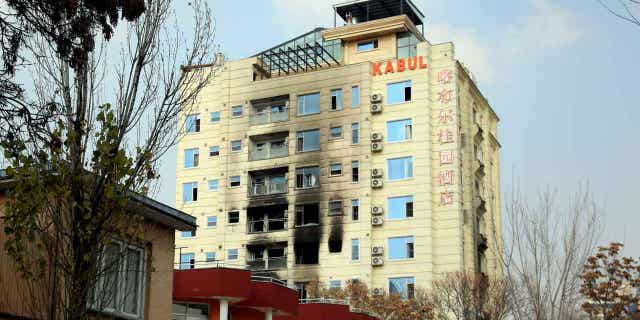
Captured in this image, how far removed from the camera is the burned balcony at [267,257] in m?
56.3

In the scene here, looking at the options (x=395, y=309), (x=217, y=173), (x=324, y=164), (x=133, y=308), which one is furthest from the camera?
(x=217, y=173)

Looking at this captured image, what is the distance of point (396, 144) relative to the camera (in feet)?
181

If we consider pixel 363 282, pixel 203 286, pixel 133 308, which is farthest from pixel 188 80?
pixel 363 282

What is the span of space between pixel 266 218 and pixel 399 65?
12.3 m

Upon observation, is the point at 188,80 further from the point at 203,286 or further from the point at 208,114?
the point at 208,114

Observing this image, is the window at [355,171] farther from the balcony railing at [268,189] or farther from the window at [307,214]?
the balcony railing at [268,189]

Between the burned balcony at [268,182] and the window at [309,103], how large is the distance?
12.3 feet

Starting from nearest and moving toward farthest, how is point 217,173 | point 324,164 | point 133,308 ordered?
point 133,308
point 324,164
point 217,173

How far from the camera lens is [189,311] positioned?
2797cm

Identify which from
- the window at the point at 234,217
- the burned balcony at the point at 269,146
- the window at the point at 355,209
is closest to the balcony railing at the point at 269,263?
the window at the point at 234,217

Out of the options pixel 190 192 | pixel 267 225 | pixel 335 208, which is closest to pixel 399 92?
pixel 335 208

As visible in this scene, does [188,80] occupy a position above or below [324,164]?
below

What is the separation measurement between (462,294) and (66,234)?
33.8 metres

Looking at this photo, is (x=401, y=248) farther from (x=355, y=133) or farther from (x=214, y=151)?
(x=214, y=151)
